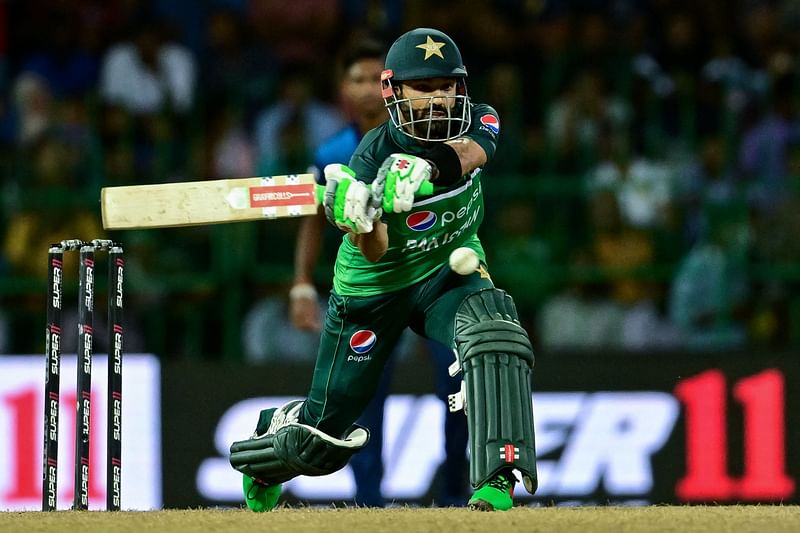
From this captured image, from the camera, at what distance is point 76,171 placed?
365 inches

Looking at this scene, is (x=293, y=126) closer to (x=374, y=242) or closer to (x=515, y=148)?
(x=515, y=148)

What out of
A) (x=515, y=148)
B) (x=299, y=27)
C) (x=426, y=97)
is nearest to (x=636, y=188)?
(x=515, y=148)

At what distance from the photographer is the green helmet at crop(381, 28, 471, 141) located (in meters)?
5.24

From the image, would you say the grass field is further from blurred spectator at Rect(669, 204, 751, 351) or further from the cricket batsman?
blurred spectator at Rect(669, 204, 751, 351)

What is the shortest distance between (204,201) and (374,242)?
1.96ft

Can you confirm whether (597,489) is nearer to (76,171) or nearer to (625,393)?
(625,393)

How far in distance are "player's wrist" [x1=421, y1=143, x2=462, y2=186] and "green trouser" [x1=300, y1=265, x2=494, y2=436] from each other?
494mm

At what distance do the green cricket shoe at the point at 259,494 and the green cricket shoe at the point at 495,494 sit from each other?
1195mm

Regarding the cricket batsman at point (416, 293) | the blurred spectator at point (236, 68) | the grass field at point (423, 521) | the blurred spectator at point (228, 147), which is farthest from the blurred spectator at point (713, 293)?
the cricket batsman at point (416, 293)

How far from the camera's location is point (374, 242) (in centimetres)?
521

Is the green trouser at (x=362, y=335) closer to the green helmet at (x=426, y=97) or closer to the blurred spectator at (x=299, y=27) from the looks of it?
the green helmet at (x=426, y=97)

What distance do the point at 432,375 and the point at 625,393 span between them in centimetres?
105

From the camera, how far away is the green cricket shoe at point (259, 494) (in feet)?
19.4

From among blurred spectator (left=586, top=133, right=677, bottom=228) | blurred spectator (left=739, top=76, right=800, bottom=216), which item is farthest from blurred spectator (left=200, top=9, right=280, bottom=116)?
blurred spectator (left=739, top=76, right=800, bottom=216)
